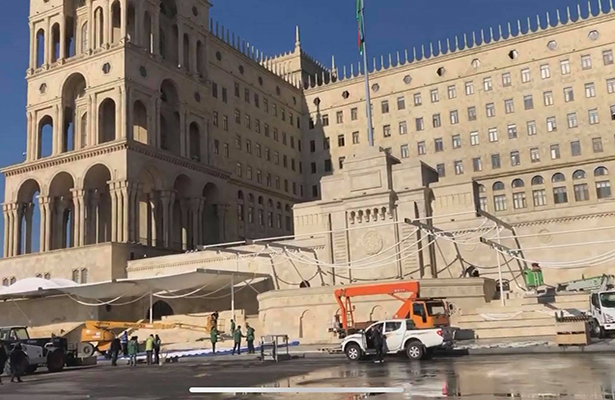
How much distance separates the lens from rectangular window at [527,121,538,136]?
65.9 metres

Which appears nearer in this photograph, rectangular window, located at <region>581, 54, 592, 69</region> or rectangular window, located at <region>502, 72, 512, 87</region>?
rectangular window, located at <region>581, 54, 592, 69</region>

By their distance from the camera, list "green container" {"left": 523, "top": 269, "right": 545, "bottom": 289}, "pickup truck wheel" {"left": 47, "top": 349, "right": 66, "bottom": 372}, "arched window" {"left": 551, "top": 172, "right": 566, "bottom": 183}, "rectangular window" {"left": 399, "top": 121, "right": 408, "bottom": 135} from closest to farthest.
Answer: "pickup truck wheel" {"left": 47, "top": 349, "right": 66, "bottom": 372} → "green container" {"left": 523, "top": 269, "right": 545, "bottom": 289} → "arched window" {"left": 551, "top": 172, "right": 566, "bottom": 183} → "rectangular window" {"left": 399, "top": 121, "right": 408, "bottom": 135}

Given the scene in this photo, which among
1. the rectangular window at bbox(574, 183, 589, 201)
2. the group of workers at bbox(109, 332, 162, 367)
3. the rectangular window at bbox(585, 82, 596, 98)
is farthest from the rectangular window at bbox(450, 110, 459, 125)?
the group of workers at bbox(109, 332, 162, 367)

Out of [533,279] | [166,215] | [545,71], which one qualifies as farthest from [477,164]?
[533,279]

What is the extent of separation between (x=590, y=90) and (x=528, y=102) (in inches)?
233

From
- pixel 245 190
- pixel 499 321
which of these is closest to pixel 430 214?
pixel 499 321

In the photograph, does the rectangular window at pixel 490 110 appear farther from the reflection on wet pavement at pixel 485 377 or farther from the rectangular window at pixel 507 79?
the reflection on wet pavement at pixel 485 377

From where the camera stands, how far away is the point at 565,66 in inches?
2559

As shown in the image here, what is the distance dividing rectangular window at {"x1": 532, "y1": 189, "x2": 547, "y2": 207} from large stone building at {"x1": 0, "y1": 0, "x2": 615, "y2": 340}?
0.12 meters

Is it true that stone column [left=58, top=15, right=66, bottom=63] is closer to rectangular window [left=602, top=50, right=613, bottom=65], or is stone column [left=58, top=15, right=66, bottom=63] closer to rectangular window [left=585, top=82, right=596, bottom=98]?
rectangular window [left=585, top=82, right=596, bottom=98]

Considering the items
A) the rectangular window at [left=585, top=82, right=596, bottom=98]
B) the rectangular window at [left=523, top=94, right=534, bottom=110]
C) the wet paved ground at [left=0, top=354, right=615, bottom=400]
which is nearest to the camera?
the wet paved ground at [left=0, top=354, right=615, bottom=400]

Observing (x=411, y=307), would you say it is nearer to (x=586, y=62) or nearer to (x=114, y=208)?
(x=114, y=208)

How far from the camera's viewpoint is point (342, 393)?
13922 millimetres

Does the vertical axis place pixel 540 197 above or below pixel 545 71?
below
